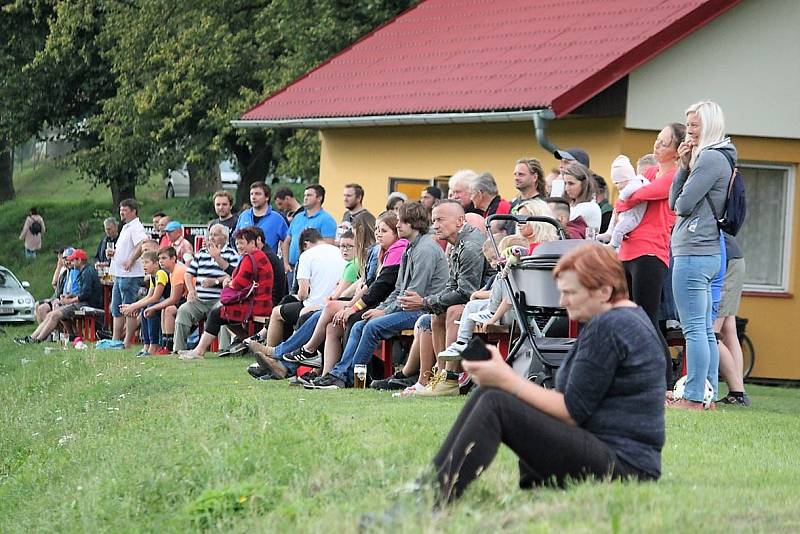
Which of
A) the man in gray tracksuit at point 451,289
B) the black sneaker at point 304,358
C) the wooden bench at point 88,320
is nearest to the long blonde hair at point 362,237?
the black sneaker at point 304,358

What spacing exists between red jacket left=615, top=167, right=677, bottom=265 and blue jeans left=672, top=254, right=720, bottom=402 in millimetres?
353

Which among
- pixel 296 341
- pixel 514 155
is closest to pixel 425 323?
pixel 296 341

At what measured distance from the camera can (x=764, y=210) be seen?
17.8 metres

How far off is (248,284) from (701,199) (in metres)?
7.79

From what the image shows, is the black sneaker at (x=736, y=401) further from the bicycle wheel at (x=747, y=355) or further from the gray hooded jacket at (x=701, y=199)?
the bicycle wheel at (x=747, y=355)

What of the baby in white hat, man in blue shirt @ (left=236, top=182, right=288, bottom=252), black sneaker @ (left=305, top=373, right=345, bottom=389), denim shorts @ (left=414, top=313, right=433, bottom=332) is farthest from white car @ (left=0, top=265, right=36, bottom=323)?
Answer: the baby in white hat

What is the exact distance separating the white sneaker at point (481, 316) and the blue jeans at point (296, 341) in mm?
3264

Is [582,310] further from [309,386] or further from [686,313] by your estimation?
[309,386]

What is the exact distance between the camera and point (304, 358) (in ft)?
48.0

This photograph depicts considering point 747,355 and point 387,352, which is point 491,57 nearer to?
point 747,355

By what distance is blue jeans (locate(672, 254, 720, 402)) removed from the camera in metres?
10.8

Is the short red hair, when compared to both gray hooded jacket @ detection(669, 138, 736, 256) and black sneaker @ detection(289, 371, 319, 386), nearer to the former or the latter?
gray hooded jacket @ detection(669, 138, 736, 256)

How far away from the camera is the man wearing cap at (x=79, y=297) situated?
939 inches

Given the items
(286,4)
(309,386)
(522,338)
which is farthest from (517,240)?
(286,4)
